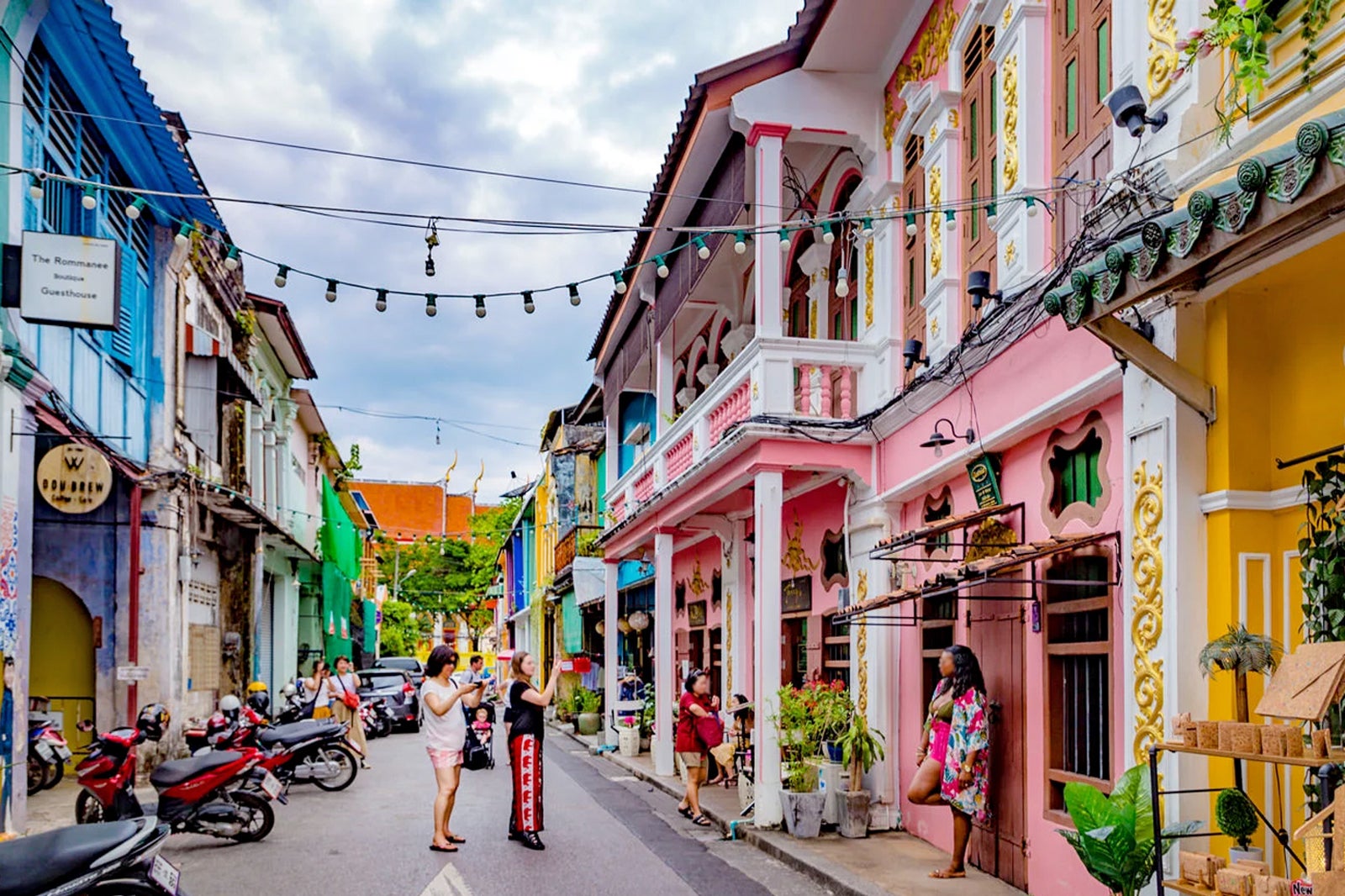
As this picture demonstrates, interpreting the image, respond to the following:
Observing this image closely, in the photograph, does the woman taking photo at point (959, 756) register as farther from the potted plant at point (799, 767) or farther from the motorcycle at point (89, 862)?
the motorcycle at point (89, 862)

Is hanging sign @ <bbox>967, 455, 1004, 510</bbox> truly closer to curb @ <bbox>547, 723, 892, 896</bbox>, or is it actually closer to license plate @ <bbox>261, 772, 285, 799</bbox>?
curb @ <bbox>547, 723, 892, 896</bbox>

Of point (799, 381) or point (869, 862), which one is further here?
point (799, 381)

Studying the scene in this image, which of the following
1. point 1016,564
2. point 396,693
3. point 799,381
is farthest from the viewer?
point 396,693

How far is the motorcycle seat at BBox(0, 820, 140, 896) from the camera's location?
615 cm

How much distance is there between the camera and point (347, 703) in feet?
63.7

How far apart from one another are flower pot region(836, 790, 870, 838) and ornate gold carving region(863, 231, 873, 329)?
4442mm

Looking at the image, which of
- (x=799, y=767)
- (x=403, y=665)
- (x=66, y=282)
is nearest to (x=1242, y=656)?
(x=799, y=767)

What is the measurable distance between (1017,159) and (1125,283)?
3.93 metres

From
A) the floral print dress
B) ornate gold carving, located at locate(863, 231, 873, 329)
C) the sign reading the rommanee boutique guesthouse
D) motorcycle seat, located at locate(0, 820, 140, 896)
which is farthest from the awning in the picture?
the sign reading the rommanee boutique guesthouse

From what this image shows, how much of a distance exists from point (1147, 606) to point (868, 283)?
6.55 metres

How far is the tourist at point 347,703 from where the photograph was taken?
1944cm

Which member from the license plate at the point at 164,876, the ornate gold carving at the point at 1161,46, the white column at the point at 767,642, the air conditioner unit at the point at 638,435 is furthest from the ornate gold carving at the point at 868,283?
the air conditioner unit at the point at 638,435

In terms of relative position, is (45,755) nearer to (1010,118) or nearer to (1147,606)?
(1010,118)

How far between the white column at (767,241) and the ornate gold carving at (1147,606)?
5.69 metres
